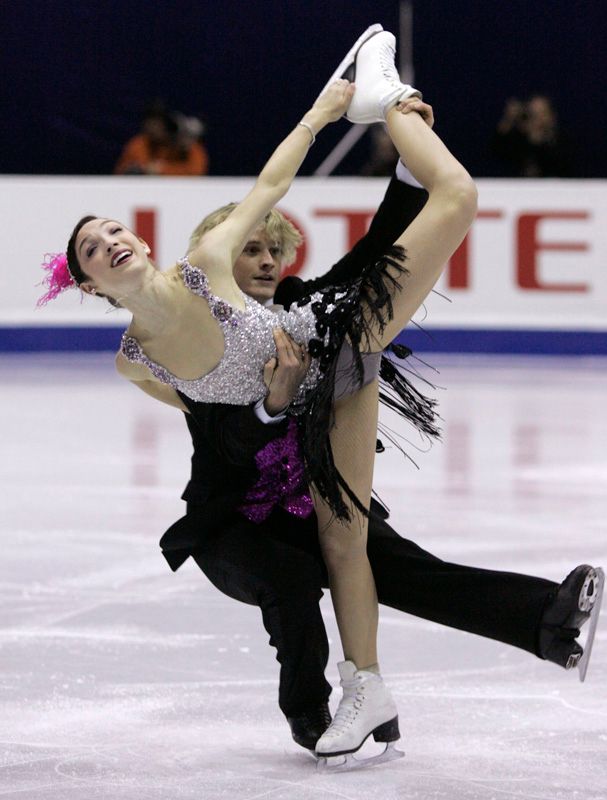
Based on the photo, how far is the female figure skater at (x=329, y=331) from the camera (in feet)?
8.38

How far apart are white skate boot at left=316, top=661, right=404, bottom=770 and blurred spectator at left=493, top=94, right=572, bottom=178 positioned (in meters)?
7.33

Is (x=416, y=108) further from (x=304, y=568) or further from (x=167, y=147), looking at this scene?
(x=167, y=147)

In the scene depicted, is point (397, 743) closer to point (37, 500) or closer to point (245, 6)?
point (37, 500)

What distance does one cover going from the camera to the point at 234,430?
263 cm

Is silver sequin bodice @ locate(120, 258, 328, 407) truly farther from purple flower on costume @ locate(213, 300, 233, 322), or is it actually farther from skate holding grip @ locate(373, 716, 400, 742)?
skate holding grip @ locate(373, 716, 400, 742)

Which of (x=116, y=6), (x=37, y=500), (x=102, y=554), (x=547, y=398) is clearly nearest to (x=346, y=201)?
(x=547, y=398)

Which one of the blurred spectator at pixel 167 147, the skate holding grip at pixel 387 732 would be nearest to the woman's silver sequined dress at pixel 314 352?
the skate holding grip at pixel 387 732

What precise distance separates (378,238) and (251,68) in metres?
8.28

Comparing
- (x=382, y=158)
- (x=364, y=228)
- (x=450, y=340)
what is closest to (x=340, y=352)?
(x=364, y=228)

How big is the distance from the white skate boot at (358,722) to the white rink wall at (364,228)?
6331 mm

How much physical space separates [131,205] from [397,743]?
21.5 feet

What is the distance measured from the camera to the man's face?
298 centimetres

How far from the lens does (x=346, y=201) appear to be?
888 cm

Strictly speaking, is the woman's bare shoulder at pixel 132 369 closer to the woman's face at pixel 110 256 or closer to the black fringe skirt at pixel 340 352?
the woman's face at pixel 110 256
